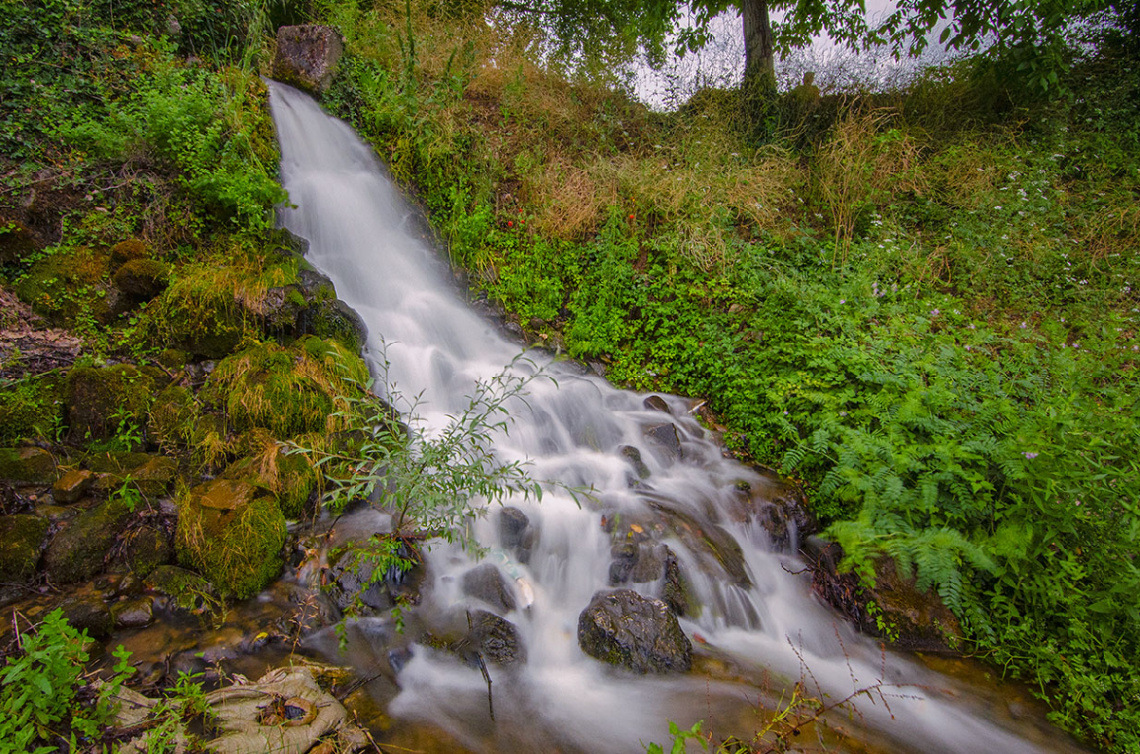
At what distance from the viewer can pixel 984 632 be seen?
11.2ft

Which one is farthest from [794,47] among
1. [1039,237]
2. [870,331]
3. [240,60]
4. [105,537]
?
[105,537]

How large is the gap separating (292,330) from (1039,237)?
9546mm

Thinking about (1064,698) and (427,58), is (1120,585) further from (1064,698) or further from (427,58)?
(427,58)

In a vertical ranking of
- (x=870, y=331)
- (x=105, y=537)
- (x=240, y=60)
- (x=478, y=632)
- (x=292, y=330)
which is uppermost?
(x=240, y=60)

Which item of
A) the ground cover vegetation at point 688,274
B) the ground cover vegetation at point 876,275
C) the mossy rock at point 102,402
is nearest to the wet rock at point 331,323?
the ground cover vegetation at point 688,274

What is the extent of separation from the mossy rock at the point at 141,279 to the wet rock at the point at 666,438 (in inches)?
189

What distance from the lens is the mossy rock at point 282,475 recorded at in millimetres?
3627

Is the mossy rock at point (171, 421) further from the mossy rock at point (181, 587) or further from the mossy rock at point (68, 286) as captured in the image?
the mossy rock at point (68, 286)

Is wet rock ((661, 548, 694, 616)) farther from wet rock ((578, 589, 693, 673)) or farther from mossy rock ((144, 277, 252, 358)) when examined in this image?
mossy rock ((144, 277, 252, 358))

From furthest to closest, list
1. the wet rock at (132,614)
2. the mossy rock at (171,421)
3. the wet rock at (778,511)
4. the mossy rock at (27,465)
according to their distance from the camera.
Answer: the wet rock at (778,511), the mossy rock at (171,421), the mossy rock at (27,465), the wet rock at (132,614)

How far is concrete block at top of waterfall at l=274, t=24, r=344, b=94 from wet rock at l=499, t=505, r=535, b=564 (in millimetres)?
7504

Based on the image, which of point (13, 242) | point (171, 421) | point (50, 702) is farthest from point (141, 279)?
point (50, 702)

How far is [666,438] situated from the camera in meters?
5.07

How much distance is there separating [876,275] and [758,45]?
5.62m
